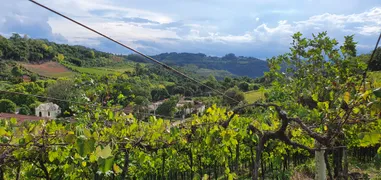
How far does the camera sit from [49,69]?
7450cm

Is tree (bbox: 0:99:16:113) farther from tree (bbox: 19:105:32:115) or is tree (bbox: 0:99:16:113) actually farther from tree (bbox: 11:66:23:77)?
tree (bbox: 11:66:23:77)

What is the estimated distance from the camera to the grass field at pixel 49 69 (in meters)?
69.1

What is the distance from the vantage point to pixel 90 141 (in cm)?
122

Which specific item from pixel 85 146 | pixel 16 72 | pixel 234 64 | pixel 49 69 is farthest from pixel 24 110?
pixel 234 64

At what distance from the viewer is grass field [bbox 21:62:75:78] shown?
6912cm

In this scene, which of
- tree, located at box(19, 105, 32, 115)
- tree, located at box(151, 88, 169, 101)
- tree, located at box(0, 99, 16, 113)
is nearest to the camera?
tree, located at box(0, 99, 16, 113)

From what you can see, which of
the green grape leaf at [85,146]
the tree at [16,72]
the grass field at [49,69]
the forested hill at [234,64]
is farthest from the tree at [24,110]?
the forested hill at [234,64]

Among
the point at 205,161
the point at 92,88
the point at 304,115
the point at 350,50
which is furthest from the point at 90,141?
the point at 205,161

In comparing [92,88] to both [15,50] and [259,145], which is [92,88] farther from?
[15,50]

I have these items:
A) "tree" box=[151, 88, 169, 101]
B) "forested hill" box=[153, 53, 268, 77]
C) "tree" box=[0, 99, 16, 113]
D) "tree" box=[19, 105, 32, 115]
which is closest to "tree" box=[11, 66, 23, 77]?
"tree" box=[19, 105, 32, 115]

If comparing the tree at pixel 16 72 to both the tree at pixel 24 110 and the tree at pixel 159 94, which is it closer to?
the tree at pixel 24 110

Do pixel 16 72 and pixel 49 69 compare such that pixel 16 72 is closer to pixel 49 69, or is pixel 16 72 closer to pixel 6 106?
pixel 49 69

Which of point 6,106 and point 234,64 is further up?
point 234,64

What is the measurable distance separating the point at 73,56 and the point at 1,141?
89.4 meters
